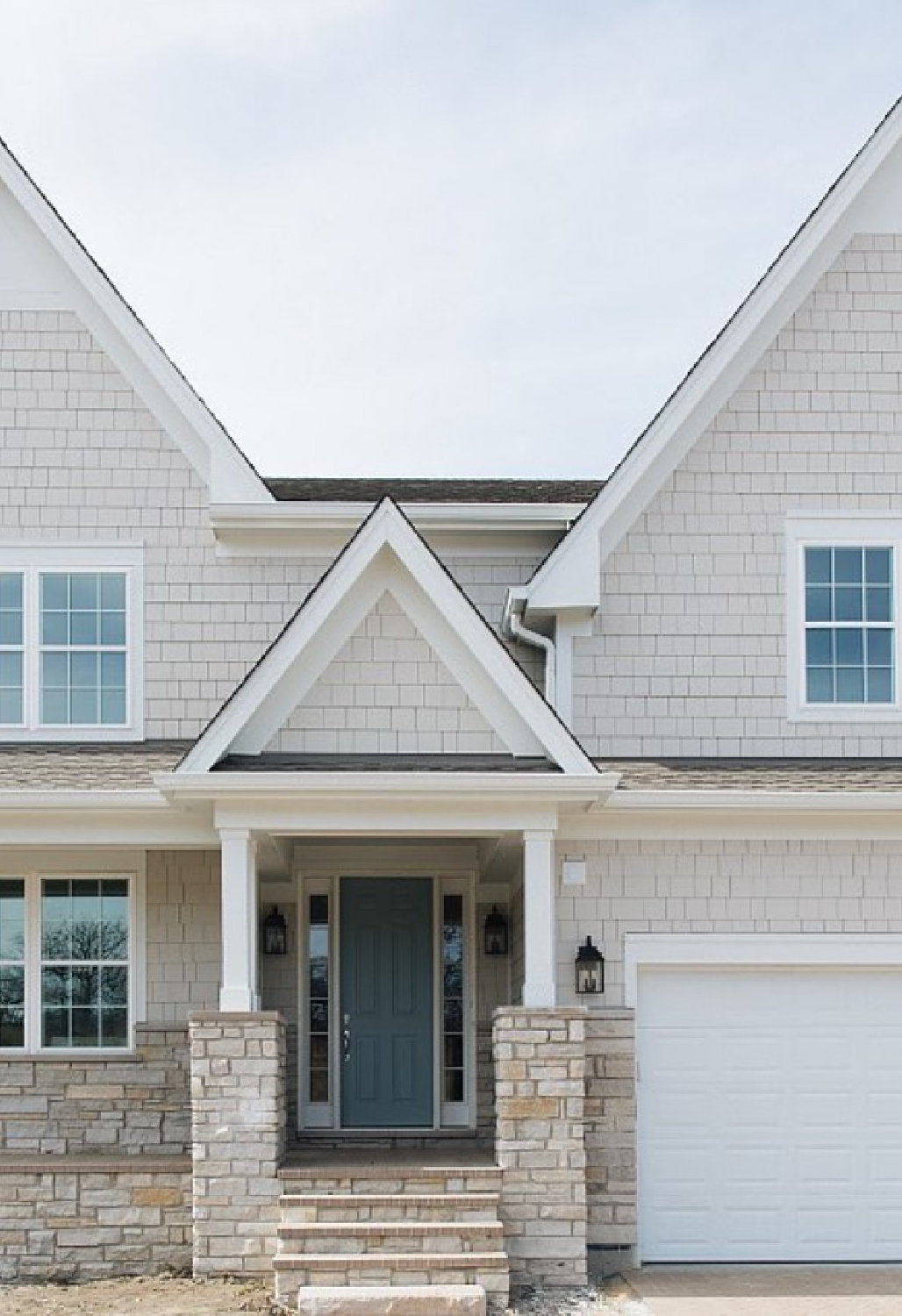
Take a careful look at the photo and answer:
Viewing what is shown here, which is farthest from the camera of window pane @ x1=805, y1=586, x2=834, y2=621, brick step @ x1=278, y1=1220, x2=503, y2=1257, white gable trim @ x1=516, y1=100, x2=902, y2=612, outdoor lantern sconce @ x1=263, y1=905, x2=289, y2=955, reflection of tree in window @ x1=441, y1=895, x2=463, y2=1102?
reflection of tree in window @ x1=441, y1=895, x2=463, y2=1102

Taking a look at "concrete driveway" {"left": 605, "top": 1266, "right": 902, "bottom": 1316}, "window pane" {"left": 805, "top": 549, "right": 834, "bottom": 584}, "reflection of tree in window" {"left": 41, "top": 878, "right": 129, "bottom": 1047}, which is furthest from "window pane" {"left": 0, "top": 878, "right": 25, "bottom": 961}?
"window pane" {"left": 805, "top": 549, "right": 834, "bottom": 584}

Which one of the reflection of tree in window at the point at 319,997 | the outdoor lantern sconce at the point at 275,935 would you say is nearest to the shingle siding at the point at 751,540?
the reflection of tree in window at the point at 319,997

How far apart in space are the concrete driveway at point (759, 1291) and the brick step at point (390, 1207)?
104 cm

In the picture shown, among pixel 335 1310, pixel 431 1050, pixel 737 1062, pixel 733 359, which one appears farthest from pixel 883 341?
pixel 335 1310

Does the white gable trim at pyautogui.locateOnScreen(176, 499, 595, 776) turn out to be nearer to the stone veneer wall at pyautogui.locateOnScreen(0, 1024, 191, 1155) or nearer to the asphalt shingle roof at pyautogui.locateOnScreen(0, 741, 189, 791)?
the asphalt shingle roof at pyautogui.locateOnScreen(0, 741, 189, 791)

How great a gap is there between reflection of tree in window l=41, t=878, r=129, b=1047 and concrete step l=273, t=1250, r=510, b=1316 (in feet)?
11.1

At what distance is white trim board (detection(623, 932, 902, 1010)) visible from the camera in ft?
44.7

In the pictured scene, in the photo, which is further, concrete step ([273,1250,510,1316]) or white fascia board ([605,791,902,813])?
white fascia board ([605,791,902,813])

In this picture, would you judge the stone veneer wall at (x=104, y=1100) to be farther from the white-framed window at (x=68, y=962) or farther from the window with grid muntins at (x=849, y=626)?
the window with grid muntins at (x=849, y=626)

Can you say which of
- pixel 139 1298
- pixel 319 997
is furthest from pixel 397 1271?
pixel 319 997

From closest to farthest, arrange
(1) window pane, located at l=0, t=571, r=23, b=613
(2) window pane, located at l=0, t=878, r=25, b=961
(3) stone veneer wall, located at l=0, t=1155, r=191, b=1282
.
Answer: (3) stone veneer wall, located at l=0, t=1155, r=191, b=1282 < (2) window pane, located at l=0, t=878, r=25, b=961 < (1) window pane, located at l=0, t=571, r=23, b=613

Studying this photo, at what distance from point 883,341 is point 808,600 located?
213 cm

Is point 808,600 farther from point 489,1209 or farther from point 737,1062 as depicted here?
point 489,1209

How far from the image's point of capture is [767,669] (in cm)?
1453
